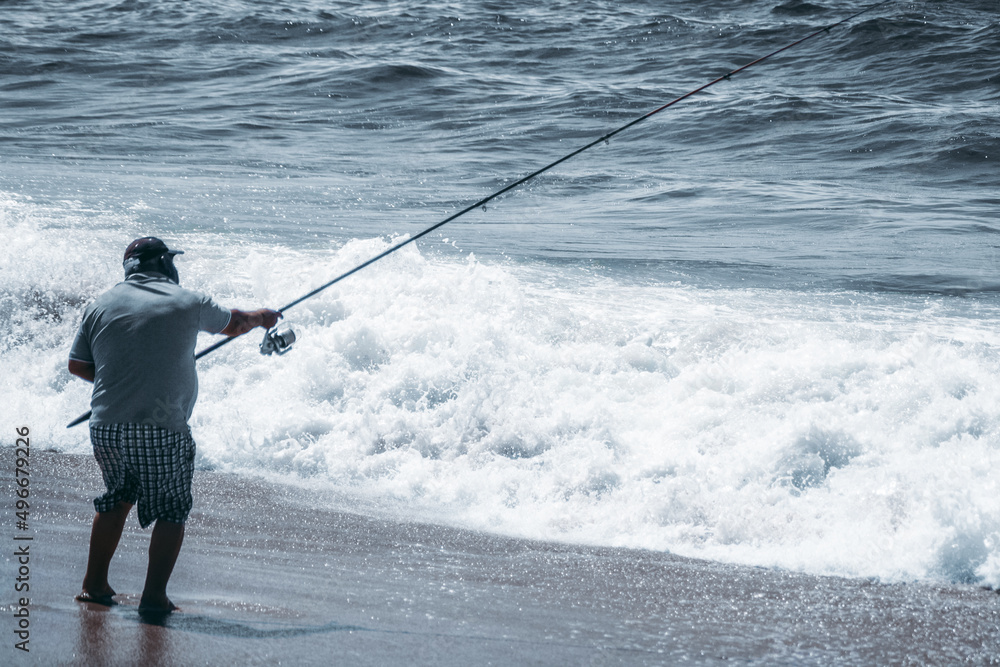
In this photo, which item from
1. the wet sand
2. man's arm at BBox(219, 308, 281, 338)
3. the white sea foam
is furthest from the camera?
the white sea foam

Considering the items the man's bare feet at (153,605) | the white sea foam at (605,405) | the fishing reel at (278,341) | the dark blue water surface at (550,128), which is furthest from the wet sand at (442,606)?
the dark blue water surface at (550,128)

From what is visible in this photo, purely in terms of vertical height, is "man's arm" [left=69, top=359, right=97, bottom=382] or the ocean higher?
"man's arm" [left=69, top=359, right=97, bottom=382]

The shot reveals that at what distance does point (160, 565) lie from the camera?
123 inches

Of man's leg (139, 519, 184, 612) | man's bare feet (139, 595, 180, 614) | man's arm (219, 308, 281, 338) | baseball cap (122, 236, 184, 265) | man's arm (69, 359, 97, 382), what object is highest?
baseball cap (122, 236, 184, 265)

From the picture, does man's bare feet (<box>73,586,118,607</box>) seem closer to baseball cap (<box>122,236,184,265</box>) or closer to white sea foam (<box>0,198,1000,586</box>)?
baseball cap (<box>122,236,184,265</box>)

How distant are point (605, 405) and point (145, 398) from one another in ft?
10.3

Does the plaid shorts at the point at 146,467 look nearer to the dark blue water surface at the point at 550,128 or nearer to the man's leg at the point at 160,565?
the man's leg at the point at 160,565

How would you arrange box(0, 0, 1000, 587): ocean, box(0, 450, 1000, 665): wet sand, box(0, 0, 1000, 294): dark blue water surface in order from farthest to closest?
1. box(0, 0, 1000, 294): dark blue water surface
2. box(0, 0, 1000, 587): ocean
3. box(0, 450, 1000, 665): wet sand

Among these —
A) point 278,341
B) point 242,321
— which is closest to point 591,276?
point 278,341

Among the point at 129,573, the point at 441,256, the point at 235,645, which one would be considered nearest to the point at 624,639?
the point at 235,645

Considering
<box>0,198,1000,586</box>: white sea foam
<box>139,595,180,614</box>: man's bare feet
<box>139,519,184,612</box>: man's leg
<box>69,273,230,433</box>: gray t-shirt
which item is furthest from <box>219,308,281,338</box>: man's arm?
<box>0,198,1000,586</box>: white sea foam

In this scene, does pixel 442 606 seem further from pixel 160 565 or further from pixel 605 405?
pixel 605 405

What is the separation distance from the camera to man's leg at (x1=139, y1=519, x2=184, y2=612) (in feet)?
10.2

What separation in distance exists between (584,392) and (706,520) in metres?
1.41
